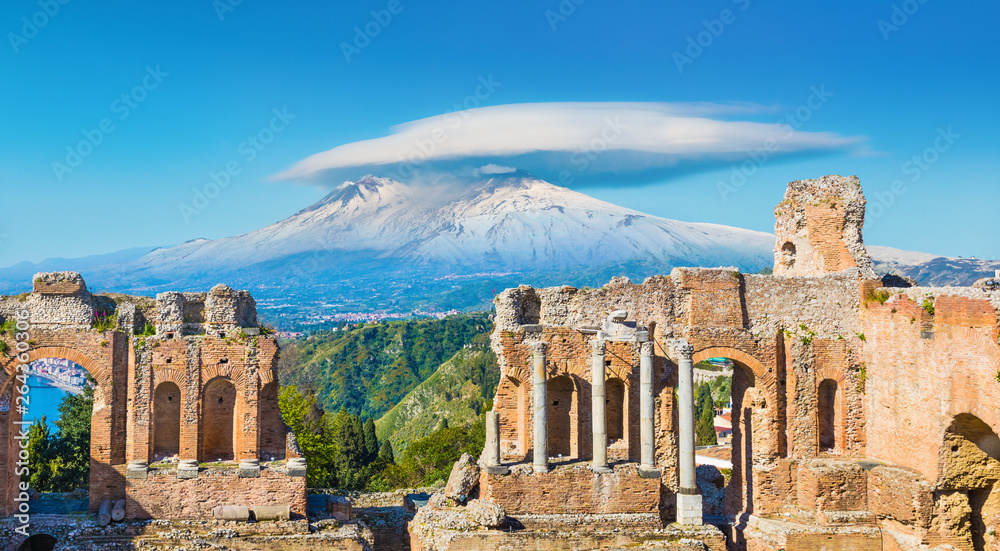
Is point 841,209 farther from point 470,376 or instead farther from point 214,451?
point 470,376

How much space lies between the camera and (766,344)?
76.2 ft

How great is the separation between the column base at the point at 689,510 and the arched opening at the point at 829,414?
14.1ft

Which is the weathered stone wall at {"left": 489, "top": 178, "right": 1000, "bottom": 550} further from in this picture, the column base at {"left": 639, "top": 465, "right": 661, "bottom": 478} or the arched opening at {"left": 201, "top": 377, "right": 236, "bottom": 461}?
the arched opening at {"left": 201, "top": 377, "right": 236, "bottom": 461}

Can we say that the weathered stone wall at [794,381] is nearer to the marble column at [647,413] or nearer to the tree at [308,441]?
the marble column at [647,413]

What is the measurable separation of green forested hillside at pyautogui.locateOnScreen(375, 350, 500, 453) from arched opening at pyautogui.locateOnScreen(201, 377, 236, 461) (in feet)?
149

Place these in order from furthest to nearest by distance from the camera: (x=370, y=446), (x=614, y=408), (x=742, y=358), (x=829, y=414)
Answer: (x=370, y=446) → (x=614, y=408) → (x=829, y=414) → (x=742, y=358)

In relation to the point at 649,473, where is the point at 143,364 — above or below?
above

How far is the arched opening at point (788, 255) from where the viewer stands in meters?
26.6

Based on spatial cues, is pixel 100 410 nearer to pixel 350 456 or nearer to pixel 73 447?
pixel 73 447

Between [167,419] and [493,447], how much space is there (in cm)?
880

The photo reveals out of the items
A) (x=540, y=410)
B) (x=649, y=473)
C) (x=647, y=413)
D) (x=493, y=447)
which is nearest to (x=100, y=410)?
(x=493, y=447)

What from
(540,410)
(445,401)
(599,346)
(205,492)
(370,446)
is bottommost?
(445,401)

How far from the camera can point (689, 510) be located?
21625 millimetres

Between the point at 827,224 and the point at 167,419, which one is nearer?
the point at 167,419
